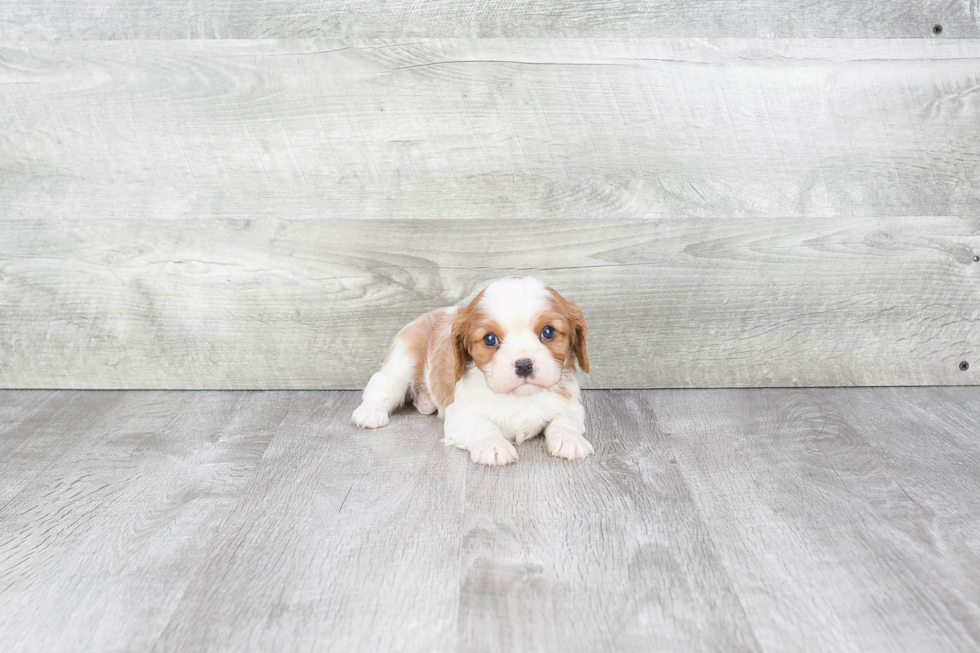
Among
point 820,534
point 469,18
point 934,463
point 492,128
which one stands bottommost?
point 934,463

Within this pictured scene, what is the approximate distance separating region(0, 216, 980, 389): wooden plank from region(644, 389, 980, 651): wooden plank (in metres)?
0.27

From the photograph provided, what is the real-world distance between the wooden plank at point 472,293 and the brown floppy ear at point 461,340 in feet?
1.44

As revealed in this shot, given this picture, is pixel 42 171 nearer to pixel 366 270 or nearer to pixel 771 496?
pixel 366 270

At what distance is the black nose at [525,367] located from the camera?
1.66m

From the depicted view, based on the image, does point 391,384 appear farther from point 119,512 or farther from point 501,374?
point 119,512

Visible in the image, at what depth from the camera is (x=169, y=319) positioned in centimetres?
228

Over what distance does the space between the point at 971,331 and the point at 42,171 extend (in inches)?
100

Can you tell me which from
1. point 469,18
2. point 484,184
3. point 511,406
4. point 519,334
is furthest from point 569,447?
point 469,18

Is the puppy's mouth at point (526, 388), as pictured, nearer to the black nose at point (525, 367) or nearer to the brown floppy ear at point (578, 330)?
the black nose at point (525, 367)

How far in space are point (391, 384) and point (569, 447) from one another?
530 mm

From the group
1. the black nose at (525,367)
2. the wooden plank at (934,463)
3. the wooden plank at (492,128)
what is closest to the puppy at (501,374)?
the black nose at (525,367)

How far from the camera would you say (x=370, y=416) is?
2.00 meters

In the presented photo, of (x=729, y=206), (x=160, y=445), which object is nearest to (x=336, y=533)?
(x=160, y=445)

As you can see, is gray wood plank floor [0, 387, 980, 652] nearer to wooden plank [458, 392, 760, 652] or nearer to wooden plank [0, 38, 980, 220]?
wooden plank [458, 392, 760, 652]
